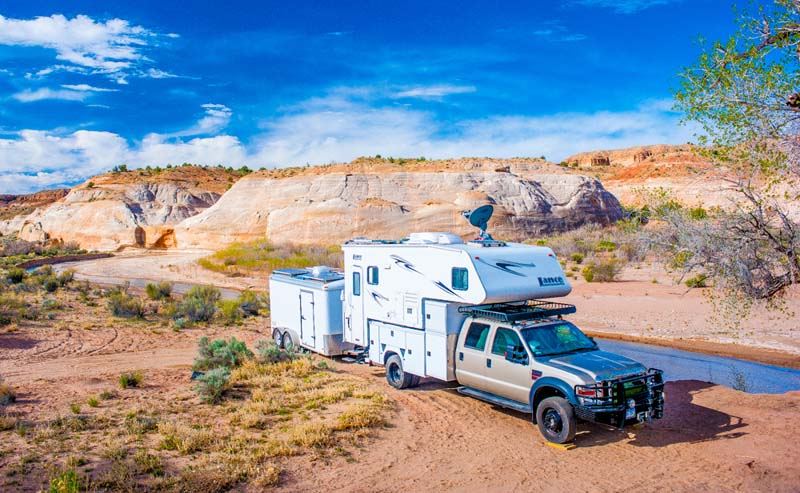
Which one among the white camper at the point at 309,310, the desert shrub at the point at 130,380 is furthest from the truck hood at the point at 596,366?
the desert shrub at the point at 130,380

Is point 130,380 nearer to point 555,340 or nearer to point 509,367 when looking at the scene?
point 509,367

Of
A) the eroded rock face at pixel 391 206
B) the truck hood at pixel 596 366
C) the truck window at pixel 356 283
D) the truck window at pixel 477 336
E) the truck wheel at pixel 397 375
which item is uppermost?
the eroded rock face at pixel 391 206

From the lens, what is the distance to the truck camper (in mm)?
8602

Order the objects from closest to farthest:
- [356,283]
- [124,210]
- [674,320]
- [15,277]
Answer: [356,283] < [674,320] < [15,277] < [124,210]

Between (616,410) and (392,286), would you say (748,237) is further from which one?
(392,286)

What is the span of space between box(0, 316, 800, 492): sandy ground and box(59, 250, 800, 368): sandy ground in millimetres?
3093

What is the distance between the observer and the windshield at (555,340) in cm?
944

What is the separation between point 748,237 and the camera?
33.7 feet

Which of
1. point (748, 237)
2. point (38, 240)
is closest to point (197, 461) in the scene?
point (748, 237)

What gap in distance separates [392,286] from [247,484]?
18.2 ft

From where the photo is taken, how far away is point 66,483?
6676mm

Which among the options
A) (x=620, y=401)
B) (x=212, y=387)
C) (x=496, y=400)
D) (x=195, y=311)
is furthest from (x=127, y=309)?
(x=620, y=401)

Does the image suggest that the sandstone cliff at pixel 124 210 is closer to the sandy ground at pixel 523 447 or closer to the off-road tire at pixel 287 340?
the off-road tire at pixel 287 340

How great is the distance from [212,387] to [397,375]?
3.56 meters
